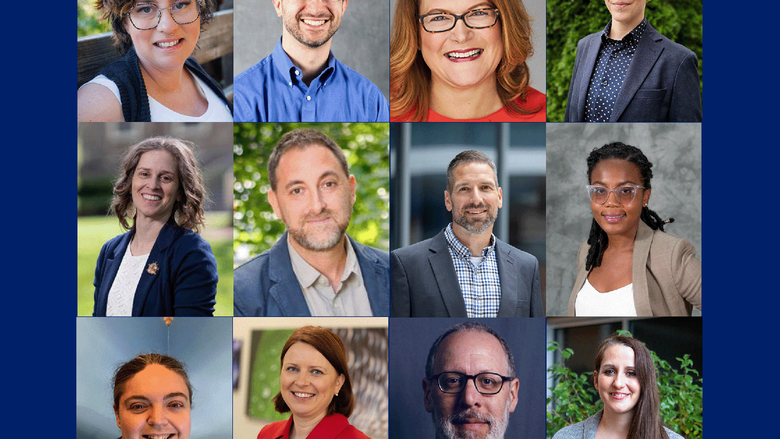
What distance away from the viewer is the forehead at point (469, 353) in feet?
21.7

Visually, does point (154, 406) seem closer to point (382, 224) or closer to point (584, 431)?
point (382, 224)

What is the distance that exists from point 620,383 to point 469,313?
117cm

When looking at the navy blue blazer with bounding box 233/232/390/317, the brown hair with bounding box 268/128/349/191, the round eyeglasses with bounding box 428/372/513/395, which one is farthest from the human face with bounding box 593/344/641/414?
the brown hair with bounding box 268/128/349/191

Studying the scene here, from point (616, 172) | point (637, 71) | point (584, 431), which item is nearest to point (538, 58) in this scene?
point (637, 71)

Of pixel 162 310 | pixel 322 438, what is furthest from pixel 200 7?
pixel 322 438

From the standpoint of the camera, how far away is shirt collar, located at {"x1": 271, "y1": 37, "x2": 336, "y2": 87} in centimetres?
665

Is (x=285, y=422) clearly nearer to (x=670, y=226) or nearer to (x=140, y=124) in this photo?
(x=140, y=124)

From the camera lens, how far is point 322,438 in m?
6.53

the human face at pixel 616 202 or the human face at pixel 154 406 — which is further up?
the human face at pixel 616 202

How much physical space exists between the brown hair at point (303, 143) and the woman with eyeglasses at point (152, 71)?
458 millimetres

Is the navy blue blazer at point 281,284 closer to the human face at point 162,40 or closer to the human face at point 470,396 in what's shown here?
the human face at point 470,396

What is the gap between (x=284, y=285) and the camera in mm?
6629

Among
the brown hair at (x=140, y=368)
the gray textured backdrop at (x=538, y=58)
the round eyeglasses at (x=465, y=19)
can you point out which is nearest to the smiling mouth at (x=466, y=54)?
the round eyeglasses at (x=465, y=19)

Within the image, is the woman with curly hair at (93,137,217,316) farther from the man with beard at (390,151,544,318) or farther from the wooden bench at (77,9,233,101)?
the man with beard at (390,151,544,318)
